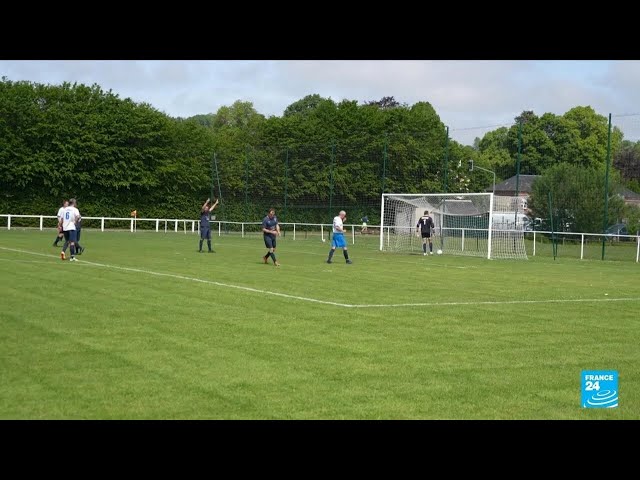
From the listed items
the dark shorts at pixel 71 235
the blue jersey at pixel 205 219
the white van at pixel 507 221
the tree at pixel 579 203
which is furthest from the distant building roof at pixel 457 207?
the dark shorts at pixel 71 235

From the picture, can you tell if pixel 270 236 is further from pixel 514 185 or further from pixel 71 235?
pixel 514 185

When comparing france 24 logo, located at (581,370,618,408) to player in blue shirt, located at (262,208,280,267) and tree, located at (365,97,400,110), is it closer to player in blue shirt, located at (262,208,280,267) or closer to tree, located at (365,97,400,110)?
player in blue shirt, located at (262,208,280,267)

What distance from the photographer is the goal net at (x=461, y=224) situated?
36125 mm

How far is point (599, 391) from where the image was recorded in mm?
7895

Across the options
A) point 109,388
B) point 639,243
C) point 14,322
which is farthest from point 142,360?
point 639,243

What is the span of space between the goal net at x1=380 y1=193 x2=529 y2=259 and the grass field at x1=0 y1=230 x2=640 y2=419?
50.4ft

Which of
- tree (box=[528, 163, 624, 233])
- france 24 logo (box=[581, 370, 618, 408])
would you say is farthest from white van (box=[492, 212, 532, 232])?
france 24 logo (box=[581, 370, 618, 408])

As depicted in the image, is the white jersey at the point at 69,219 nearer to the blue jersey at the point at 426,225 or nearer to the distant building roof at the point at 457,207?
the blue jersey at the point at 426,225

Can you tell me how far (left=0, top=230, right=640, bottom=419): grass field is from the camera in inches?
293

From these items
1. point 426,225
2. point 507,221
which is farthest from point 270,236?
point 507,221
